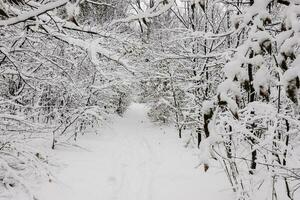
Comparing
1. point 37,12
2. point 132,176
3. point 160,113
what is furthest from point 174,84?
point 37,12

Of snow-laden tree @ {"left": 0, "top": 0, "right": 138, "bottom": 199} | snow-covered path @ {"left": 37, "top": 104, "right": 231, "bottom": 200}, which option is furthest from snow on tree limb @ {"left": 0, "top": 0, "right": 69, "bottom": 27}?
snow-covered path @ {"left": 37, "top": 104, "right": 231, "bottom": 200}

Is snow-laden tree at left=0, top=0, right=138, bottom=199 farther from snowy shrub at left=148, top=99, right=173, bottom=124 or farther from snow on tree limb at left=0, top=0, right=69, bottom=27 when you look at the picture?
snowy shrub at left=148, top=99, right=173, bottom=124

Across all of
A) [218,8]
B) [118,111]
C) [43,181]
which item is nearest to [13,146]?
[43,181]

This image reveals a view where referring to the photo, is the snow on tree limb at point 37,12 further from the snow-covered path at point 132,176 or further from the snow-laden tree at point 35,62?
the snow-covered path at point 132,176

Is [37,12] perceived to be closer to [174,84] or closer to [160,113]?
[174,84]

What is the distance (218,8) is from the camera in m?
9.98

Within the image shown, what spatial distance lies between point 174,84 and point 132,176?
5995mm

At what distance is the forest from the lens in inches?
68.0

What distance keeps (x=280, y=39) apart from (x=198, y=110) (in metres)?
7.95

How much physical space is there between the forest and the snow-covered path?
3.2 inches

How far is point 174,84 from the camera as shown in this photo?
41.8ft

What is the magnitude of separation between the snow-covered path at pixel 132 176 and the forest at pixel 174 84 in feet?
0.27

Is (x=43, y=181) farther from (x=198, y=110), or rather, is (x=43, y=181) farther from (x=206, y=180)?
(x=198, y=110)

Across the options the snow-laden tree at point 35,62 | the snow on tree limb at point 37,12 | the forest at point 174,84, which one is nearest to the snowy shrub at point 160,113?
the forest at point 174,84
